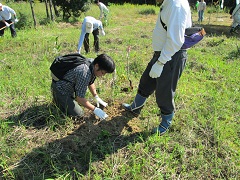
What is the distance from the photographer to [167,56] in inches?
76.7

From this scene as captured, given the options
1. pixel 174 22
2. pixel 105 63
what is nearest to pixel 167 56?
pixel 174 22

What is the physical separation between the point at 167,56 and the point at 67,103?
1380 mm

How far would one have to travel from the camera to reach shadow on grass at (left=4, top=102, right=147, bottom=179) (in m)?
2.15

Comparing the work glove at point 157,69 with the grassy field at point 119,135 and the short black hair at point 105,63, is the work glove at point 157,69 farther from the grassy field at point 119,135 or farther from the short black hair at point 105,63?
the grassy field at point 119,135

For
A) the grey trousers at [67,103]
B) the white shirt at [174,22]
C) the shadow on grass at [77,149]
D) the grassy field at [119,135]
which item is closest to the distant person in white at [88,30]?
the grassy field at [119,135]

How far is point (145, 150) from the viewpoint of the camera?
7.69 feet

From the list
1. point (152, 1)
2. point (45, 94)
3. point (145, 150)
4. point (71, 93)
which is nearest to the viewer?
point (145, 150)

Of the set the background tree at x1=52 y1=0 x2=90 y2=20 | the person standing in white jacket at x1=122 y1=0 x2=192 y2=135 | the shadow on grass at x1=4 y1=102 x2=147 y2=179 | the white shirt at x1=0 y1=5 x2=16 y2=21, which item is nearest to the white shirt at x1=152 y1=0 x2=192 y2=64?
the person standing in white jacket at x1=122 y1=0 x2=192 y2=135

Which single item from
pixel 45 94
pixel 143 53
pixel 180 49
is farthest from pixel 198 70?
pixel 45 94

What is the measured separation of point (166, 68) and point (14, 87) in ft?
8.15

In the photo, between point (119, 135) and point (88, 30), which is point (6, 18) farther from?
point (119, 135)

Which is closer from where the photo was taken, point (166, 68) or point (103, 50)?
point (166, 68)

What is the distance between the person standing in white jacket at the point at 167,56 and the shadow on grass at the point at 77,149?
44 centimetres

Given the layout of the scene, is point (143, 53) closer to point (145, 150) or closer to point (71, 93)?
point (71, 93)
